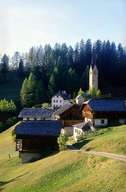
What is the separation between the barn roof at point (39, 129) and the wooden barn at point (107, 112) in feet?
31.9

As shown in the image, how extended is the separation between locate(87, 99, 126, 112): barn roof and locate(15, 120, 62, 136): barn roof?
33.3 ft

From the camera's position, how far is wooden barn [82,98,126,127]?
73500 mm

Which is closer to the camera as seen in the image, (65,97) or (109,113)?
(109,113)

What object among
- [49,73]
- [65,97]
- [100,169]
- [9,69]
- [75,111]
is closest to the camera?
[100,169]

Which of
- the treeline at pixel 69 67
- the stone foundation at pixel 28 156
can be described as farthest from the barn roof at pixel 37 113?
the stone foundation at pixel 28 156

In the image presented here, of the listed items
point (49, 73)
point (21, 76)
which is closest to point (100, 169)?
point (49, 73)

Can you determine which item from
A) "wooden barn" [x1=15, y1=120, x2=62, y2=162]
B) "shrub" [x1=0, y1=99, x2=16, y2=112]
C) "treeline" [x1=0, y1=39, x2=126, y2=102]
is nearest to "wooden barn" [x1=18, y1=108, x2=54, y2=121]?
"shrub" [x1=0, y1=99, x2=16, y2=112]

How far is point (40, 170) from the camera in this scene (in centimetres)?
4931

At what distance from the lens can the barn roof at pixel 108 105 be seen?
7350cm

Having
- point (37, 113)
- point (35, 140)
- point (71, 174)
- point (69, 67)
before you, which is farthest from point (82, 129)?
point (69, 67)

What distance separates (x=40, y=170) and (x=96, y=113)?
85.7 feet

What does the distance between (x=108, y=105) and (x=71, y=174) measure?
1242 inches

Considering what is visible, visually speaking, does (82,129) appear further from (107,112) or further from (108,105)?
(108,105)

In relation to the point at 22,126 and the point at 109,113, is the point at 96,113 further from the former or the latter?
the point at 22,126
